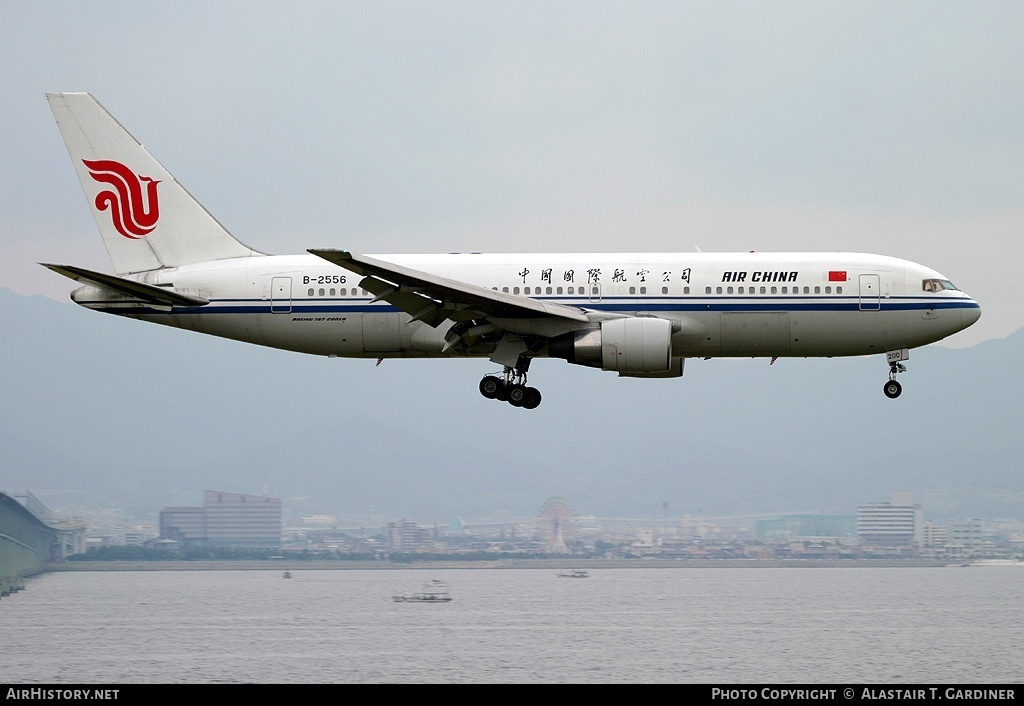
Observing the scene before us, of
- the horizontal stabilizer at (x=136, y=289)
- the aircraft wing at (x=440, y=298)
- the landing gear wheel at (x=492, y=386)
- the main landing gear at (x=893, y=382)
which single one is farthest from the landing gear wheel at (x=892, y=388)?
the horizontal stabilizer at (x=136, y=289)

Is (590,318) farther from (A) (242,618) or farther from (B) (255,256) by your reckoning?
(A) (242,618)

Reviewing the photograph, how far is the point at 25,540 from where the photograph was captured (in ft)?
584

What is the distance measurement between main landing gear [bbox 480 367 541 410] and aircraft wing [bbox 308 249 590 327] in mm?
3090

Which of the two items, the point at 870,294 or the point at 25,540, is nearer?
the point at 870,294

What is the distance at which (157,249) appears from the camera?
167 feet

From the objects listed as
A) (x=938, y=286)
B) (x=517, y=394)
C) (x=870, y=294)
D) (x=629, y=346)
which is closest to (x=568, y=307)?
(x=629, y=346)

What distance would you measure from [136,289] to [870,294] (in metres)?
26.6

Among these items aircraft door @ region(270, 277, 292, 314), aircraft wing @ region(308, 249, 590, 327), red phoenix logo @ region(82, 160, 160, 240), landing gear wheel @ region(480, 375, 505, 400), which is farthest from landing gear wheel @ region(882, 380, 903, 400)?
red phoenix logo @ region(82, 160, 160, 240)

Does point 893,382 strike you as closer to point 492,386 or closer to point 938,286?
point 938,286

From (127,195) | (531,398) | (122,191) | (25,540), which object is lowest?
(25,540)

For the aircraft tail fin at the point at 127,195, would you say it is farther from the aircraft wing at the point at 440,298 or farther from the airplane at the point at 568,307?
the aircraft wing at the point at 440,298

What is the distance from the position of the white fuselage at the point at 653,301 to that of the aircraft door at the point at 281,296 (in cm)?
4

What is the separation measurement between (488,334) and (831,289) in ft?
40.4
